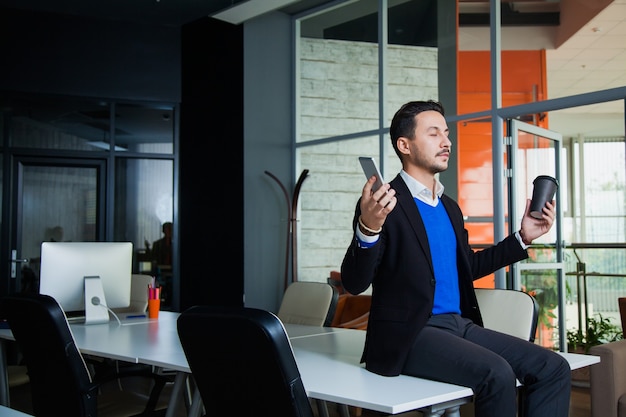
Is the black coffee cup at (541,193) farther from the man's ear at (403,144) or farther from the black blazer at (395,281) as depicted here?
the man's ear at (403,144)

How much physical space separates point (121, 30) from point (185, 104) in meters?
1.15

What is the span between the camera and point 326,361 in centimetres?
250

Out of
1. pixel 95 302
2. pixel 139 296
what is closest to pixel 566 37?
pixel 139 296

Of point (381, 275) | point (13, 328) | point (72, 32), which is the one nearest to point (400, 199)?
point (381, 275)

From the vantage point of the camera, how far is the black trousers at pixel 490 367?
6.59ft

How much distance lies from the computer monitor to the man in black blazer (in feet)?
7.29

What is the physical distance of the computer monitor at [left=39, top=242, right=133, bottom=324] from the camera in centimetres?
392

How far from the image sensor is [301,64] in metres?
8.38

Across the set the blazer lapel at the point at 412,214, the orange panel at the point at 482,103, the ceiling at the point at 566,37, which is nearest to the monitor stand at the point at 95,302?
the blazer lapel at the point at 412,214

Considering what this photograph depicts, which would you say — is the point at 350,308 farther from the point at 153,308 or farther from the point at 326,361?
the point at 326,361

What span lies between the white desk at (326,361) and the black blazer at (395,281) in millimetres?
100

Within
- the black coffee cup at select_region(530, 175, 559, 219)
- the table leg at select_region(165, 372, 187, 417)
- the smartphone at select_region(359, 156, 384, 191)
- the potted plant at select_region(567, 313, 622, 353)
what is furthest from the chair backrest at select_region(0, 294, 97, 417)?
the potted plant at select_region(567, 313, 622, 353)

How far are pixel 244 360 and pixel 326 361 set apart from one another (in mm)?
645

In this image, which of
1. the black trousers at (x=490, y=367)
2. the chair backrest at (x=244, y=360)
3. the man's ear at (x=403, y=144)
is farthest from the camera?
the man's ear at (x=403, y=144)
